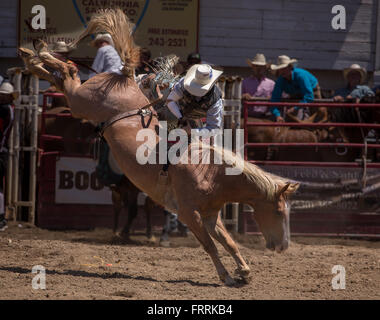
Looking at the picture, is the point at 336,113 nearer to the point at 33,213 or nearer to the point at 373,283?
the point at 373,283

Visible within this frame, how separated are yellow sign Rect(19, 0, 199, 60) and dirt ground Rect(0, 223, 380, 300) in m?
3.43

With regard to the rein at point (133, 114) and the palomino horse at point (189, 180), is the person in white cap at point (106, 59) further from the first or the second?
the rein at point (133, 114)

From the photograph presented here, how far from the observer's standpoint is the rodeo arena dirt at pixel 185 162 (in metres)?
5.47

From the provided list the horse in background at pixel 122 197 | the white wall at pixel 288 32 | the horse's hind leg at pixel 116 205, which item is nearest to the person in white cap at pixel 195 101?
the horse in background at pixel 122 197

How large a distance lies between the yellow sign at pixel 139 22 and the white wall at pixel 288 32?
32cm

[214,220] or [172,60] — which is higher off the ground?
[172,60]

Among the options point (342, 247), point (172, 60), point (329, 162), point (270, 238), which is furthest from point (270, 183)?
point (329, 162)

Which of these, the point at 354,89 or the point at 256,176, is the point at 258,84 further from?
the point at 256,176

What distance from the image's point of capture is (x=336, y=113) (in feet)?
27.8

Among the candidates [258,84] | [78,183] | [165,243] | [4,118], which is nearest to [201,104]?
[165,243]

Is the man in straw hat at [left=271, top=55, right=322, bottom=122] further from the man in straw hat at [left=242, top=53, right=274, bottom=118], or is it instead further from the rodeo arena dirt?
the man in straw hat at [left=242, top=53, right=274, bottom=118]

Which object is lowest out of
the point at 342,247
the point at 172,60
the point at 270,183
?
the point at 342,247

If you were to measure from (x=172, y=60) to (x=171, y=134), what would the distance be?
86cm

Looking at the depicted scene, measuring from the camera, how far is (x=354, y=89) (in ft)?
29.4
